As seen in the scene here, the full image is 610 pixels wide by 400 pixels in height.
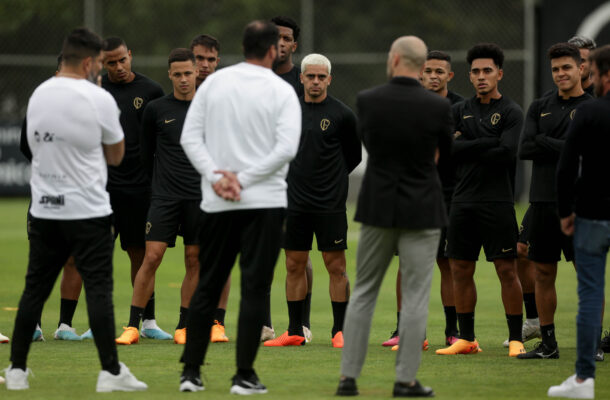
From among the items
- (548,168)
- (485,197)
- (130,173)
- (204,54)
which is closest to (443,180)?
(485,197)

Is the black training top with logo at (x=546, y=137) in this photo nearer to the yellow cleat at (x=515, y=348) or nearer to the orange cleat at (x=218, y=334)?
the yellow cleat at (x=515, y=348)

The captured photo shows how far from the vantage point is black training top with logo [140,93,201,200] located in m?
8.52

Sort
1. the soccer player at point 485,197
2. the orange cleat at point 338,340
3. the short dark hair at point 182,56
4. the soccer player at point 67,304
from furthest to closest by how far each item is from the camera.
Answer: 1. the soccer player at point 67,304
2. the short dark hair at point 182,56
3. the orange cleat at point 338,340
4. the soccer player at point 485,197

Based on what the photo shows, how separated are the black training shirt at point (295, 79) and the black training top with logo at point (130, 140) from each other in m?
1.14

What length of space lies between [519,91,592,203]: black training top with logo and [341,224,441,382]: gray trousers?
1.72 m

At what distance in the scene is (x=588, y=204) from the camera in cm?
624

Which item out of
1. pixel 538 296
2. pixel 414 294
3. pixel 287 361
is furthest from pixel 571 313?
pixel 414 294

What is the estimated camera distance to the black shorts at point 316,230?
27.8 ft

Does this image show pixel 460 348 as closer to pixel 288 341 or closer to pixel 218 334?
pixel 288 341

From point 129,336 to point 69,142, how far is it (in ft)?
8.27

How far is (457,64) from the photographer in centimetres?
2470

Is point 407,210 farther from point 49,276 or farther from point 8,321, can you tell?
point 8,321

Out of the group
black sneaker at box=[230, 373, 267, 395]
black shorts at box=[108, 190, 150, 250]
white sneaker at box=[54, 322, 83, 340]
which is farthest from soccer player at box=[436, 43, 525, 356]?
white sneaker at box=[54, 322, 83, 340]

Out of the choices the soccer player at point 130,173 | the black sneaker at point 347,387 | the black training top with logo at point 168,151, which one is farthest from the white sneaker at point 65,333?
the black sneaker at point 347,387
